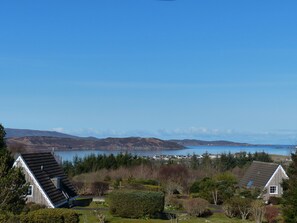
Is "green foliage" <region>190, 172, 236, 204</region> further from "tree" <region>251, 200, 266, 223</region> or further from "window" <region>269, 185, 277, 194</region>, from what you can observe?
"tree" <region>251, 200, 266, 223</region>

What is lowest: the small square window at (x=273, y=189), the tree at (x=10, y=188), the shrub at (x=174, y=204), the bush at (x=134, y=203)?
the shrub at (x=174, y=204)

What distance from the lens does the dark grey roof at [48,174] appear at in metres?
25.3

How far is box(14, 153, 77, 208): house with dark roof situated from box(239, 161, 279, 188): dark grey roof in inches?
612

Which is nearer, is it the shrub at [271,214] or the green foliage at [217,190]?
the shrub at [271,214]

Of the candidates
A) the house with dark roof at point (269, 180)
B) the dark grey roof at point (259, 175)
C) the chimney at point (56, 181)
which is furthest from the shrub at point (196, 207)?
the dark grey roof at point (259, 175)

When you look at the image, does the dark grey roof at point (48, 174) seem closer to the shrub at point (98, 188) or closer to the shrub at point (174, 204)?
the shrub at point (174, 204)

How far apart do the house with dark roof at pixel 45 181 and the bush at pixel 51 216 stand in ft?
12.3

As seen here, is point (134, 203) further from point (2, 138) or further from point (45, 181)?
point (2, 138)

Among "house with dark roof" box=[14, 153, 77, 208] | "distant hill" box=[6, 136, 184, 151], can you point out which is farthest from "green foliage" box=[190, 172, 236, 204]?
"distant hill" box=[6, 136, 184, 151]

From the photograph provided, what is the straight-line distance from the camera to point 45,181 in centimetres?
2594

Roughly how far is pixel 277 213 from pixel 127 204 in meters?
8.53

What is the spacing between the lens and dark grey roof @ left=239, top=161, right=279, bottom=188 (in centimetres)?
3624

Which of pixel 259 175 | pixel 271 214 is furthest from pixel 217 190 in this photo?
pixel 271 214

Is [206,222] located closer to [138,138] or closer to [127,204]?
[127,204]
